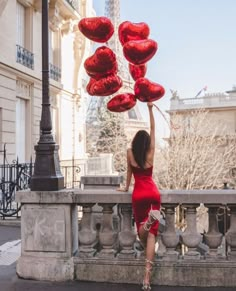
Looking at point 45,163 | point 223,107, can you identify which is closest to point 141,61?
point 45,163

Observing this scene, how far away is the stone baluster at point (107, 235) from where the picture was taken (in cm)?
490

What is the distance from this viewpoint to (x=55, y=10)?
794 inches

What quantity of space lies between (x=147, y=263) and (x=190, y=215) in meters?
0.78

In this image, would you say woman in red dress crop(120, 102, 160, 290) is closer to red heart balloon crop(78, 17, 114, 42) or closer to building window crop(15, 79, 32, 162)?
red heart balloon crop(78, 17, 114, 42)

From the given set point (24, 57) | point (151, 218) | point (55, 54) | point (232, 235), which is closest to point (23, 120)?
point (24, 57)

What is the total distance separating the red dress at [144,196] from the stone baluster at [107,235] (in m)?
0.45

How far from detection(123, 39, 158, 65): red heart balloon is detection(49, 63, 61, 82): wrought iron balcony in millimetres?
15863

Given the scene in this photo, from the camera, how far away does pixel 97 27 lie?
5047mm

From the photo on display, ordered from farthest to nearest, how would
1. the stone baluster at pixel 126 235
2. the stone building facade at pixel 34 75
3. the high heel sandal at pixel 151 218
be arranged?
the stone building facade at pixel 34 75, the stone baluster at pixel 126 235, the high heel sandal at pixel 151 218

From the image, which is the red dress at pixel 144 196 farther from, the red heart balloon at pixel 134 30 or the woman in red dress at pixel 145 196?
the red heart balloon at pixel 134 30

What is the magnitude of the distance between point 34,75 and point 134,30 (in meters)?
13.6

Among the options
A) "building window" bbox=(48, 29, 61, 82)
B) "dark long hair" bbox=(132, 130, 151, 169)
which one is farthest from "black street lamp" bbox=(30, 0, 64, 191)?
"building window" bbox=(48, 29, 61, 82)

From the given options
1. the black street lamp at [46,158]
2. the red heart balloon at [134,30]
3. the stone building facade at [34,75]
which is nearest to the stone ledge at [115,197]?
the black street lamp at [46,158]

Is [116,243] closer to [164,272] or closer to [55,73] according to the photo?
[164,272]
